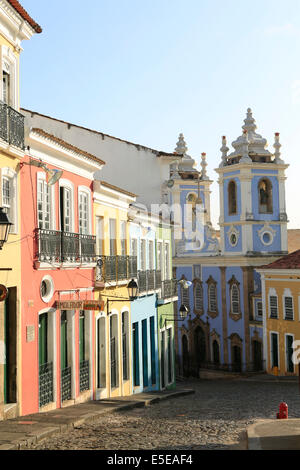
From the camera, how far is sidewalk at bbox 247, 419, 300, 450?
340 inches

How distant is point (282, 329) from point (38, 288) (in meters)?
26.1

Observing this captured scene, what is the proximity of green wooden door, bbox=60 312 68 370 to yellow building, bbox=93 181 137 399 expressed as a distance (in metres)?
1.98

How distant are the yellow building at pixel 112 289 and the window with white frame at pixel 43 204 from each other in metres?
3.06

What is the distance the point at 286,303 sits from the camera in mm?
36969

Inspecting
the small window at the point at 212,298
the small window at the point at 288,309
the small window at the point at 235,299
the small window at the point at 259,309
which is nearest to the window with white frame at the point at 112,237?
the small window at the point at 288,309

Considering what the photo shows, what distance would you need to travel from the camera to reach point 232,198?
46.3 metres

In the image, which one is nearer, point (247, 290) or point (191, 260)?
point (247, 290)

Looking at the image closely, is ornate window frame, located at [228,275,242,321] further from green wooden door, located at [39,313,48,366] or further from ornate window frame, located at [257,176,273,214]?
green wooden door, located at [39,313,48,366]

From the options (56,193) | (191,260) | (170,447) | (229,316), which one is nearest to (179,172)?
(191,260)

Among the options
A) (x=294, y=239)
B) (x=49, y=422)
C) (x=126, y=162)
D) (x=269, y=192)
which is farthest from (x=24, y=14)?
(x=294, y=239)

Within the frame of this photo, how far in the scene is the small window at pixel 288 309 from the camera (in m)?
36.5

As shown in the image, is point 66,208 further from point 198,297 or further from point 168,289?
point 198,297

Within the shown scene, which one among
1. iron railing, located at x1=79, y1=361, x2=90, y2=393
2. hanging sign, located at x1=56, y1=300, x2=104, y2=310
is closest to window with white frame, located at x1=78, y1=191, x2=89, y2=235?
hanging sign, located at x1=56, y1=300, x2=104, y2=310
